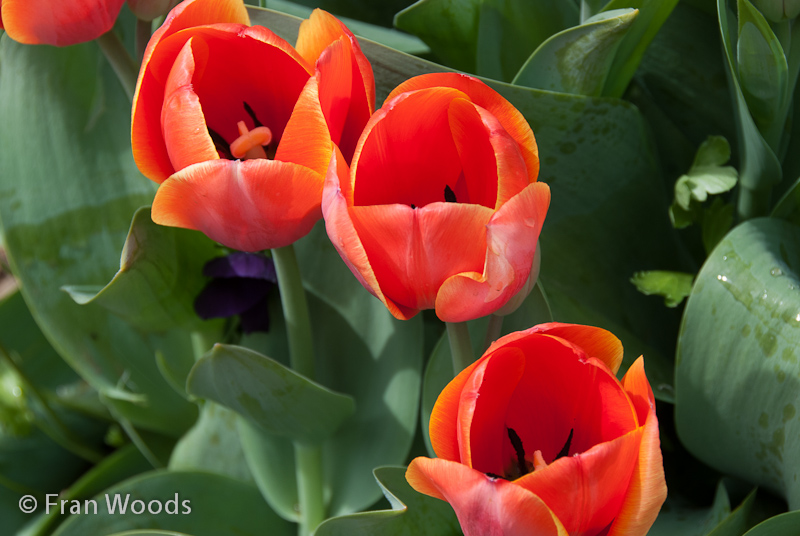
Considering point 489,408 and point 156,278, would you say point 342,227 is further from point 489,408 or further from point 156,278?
point 156,278

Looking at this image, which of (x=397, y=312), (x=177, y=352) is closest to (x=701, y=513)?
(x=397, y=312)

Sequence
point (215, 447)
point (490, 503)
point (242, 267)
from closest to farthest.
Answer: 1. point (490, 503)
2. point (242, 267)
3. point (215, 447)

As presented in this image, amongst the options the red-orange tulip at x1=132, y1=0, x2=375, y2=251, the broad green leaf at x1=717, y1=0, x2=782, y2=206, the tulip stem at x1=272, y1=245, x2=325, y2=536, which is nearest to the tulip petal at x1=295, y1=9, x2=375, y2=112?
the red-orange tulip at x1=132, y1=0, x2=375, y2=251

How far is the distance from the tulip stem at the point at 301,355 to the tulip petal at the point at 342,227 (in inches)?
4.5

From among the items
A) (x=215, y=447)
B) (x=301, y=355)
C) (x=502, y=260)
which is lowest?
(x=215, y=447)

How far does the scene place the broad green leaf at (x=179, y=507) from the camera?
1.64 ft

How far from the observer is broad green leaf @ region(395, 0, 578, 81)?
0.48 meters

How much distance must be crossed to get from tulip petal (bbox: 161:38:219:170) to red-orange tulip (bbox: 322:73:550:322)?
63 millimetres

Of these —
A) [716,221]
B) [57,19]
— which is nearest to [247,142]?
[57,19]

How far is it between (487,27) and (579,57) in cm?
10

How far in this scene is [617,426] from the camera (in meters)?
0.28

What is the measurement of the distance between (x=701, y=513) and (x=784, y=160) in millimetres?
261

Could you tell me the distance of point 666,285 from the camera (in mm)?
450

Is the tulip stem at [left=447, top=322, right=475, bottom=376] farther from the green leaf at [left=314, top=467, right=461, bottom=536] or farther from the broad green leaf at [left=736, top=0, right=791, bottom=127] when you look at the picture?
the broad green leaf at [left=736, top=0, right=791, bottom=127]
